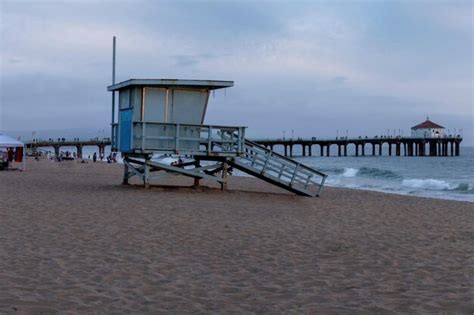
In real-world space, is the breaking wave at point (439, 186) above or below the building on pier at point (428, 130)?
below

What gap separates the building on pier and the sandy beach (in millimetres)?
93722

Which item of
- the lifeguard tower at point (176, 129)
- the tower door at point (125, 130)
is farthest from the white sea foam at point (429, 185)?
the tower door at point (125, 130)

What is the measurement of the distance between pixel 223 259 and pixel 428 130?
333 feet

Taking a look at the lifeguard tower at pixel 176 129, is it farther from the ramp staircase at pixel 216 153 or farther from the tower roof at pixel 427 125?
the tower roof at pixel 427 125

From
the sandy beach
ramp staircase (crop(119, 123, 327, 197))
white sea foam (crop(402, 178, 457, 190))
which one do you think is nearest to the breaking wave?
white sea foam (crop(402, 178, 457, 190))

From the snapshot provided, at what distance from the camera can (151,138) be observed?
16.4m

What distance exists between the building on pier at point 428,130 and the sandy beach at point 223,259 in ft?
307

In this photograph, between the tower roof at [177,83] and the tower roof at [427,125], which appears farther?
the tower roof at [427,125]

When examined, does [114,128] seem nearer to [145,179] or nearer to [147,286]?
[145,179]

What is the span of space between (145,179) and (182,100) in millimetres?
2477

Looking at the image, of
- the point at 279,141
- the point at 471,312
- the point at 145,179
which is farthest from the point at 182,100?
the point at 279,141

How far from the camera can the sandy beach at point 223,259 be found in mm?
5238

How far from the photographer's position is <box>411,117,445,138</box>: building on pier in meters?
103

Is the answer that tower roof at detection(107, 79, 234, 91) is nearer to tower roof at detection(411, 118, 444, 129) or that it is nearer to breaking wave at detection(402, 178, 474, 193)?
breaking wave at detection(402, 178, 474, 193)
